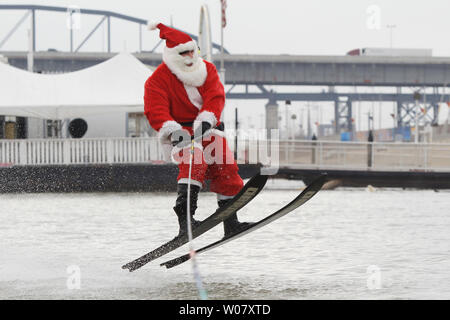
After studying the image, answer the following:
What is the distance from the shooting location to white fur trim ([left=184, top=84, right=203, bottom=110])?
7.36 meters

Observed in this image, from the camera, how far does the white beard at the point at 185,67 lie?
731 centimetres

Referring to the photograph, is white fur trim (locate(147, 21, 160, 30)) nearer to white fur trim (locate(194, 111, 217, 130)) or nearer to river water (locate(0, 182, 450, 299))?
white fur trim (locate(194, 111, 217, 130))

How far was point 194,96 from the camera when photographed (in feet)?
24.2

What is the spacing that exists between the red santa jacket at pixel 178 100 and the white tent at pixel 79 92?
17.0 meters

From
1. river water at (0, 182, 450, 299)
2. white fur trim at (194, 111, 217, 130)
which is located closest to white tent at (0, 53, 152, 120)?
river water at (0, 182, 450, 299)

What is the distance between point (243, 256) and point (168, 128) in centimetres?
261

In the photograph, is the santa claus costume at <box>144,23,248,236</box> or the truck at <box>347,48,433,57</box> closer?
the santa claus costume at <box>144,23,248,236</box>

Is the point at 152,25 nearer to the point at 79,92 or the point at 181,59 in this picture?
the point at 181,59

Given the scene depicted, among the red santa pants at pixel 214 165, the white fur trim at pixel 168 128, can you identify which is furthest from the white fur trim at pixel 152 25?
the red santa pants at pixel 214 165

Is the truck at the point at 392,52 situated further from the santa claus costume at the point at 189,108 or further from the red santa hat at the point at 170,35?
the santa claus costume at the point at 189,108

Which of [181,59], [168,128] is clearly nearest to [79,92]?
[181,59]
